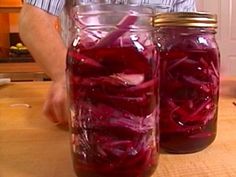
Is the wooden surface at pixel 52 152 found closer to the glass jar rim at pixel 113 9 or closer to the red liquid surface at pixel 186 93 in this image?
the red liquid surface at pixel 186 93

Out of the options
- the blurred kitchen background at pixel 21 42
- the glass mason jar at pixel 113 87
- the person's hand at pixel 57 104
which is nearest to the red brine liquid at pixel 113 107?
the glass mason jar at pixel 113 87

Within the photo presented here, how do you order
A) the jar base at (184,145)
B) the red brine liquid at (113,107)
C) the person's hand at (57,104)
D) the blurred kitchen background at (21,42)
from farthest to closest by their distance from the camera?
1. the blurred kitchen background at (21,42)
2. the person's hand at (57,104)
3. the jar base at (184,145)
4. the red brine liquid at (113,107)

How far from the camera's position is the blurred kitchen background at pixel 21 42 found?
2.20m

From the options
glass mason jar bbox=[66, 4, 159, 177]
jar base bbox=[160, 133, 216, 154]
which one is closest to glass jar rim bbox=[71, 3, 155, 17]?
glass mason jar bbox=[66, 4, 159, 177]

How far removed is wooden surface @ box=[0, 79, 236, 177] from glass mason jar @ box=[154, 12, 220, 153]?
0.04 metres

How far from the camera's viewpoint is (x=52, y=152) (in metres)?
0.48

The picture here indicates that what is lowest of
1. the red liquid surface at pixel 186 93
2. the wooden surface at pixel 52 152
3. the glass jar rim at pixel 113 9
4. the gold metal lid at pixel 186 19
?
the wooden surface at pixel 52 152

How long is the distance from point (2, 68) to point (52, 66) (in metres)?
1.67

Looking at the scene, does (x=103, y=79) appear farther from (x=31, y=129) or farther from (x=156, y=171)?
(x=31, y=129)

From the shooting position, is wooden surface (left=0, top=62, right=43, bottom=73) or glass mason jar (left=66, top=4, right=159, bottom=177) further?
wooden surface (left=0, top=62, right=43, bottom=73)

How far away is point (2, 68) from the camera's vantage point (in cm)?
229

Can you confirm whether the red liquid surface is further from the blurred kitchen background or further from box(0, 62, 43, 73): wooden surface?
box(0, 62, 43, 73): wooden surface

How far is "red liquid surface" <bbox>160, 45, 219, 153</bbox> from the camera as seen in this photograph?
44cm

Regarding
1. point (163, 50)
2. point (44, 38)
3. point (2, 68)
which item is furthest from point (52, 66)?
point (2, 68)
